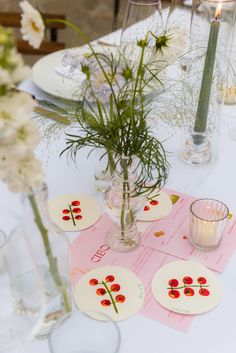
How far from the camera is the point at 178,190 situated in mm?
1028

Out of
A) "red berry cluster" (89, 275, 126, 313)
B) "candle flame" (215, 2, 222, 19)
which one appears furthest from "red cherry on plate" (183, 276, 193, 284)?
"candle flame" (215, 2, 222, 19)

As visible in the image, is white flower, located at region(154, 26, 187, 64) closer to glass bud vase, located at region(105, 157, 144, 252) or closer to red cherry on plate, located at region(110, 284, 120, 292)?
glass bud vase, located at region(105, 157, 144, 252)

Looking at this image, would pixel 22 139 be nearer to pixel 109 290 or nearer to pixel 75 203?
pixel 109 290

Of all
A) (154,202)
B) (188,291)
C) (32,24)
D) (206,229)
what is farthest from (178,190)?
(32,24)

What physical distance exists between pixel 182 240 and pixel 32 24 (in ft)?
1.59

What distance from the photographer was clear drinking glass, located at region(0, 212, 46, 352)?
516 mm

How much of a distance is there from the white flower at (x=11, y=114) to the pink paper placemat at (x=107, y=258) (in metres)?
0.41

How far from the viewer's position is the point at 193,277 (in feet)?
2.65

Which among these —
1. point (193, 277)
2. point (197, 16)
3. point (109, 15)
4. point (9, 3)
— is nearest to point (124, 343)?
point (193, 277)

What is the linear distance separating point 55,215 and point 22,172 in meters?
0.45

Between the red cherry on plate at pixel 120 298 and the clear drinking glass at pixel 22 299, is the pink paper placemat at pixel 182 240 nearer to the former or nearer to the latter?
the red cherry on plate at pixel 120 298

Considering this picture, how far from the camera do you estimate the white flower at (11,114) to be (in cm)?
46

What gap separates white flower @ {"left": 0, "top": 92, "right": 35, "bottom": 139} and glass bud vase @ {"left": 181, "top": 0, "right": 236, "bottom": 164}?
0.63 metres

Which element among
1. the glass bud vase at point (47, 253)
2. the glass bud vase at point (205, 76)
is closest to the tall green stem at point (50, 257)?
the glass bud vase at point (47, 253)
